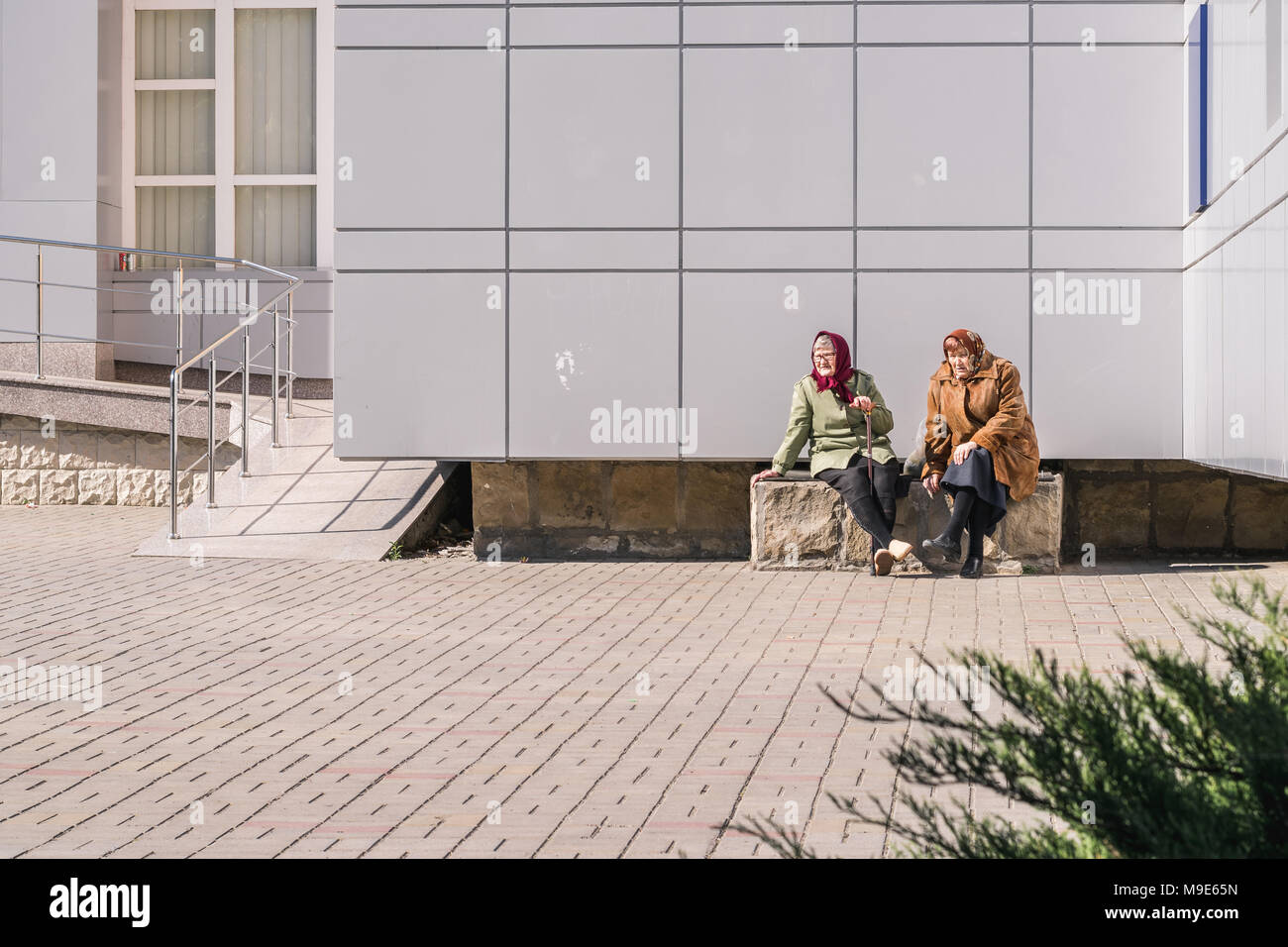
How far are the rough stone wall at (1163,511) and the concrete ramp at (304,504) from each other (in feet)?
17.7

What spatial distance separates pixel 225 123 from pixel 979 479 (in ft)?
36.2

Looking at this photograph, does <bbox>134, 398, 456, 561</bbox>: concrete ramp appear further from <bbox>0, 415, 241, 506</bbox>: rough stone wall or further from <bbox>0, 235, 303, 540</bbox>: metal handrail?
<bbox>0, 415, 241, 506</bbox>: rough stone wall

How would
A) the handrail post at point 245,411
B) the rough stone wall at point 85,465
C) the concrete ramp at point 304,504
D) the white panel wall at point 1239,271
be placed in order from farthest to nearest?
the rough stone wall at point 85,465 < the handrail post at point 245,411 < the concrete ramp at point 304,504 < the white panel wall at point 1239,271

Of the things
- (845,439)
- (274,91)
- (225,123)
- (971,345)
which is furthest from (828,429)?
(225,123)

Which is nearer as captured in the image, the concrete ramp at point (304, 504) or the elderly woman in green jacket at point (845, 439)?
the elderly woman in green jacket at point (845, 439)

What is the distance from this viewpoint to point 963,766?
242cm

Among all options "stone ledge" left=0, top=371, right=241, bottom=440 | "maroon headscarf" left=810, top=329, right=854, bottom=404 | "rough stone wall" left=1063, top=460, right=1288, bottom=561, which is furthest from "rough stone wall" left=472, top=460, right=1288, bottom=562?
"stone ledge" left=0, top=371, right=241, bottom=440

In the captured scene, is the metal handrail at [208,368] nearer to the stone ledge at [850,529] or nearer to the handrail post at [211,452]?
the handrail post at [211,452]

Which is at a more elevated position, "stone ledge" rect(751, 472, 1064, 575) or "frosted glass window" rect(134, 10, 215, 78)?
"frosted glass window" rect(134, 10, 215, 78)

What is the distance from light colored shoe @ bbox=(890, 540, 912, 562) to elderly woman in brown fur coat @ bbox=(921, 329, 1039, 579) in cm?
14

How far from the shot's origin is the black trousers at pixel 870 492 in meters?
10.3

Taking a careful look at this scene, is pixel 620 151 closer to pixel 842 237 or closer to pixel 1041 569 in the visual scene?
pixel 842 237

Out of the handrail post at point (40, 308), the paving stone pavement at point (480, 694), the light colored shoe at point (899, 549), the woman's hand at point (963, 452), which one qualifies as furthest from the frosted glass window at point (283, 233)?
the woman's hand at point (963, 452)

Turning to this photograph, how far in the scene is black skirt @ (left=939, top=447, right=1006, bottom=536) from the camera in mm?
10050
